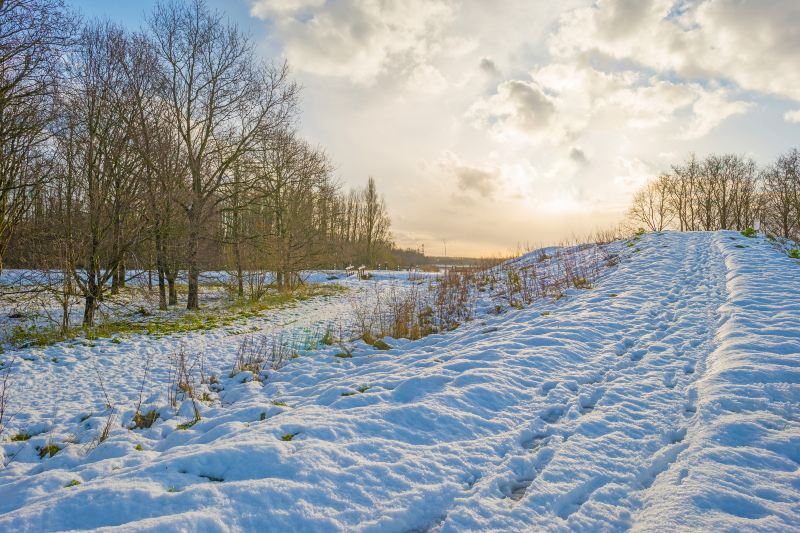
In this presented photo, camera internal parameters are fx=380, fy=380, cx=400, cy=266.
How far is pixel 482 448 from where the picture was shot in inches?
124

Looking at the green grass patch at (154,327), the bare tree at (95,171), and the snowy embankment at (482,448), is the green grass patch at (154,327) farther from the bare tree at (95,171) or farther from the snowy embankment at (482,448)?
the snowy embankment at (482,448)

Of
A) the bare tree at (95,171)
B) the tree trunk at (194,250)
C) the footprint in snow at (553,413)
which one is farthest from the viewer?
the tree trunk at (194,250)

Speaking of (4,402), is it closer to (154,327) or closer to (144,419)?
(144,419)

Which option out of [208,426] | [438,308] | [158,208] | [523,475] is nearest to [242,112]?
[158,208]

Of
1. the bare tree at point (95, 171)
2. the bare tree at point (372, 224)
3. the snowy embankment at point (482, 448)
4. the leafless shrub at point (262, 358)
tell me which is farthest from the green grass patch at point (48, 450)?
the bare tree at point (372, 224)

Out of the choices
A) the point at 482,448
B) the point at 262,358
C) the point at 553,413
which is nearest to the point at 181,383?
the point at 262,358

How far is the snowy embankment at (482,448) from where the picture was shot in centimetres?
→ 233

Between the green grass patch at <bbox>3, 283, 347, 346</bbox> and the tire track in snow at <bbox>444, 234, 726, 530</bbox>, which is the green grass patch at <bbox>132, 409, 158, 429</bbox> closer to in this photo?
the tire track in snow at <bbox>444, 234, 726, 530</bbox>

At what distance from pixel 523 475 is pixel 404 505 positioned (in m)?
0.96

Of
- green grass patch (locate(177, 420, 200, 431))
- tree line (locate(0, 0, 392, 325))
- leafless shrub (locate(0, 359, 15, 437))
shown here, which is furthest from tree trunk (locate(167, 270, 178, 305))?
green grass patch (locate(177, 420, 200, 431))

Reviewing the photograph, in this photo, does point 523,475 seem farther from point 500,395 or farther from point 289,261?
point 289,261

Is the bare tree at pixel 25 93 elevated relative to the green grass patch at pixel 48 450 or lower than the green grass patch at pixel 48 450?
elevated

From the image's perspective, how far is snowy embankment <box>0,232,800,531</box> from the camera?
2.33 metres

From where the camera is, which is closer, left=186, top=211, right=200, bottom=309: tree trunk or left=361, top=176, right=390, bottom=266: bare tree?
left=186, top=211, right=200, bottom=309: tree trunk
